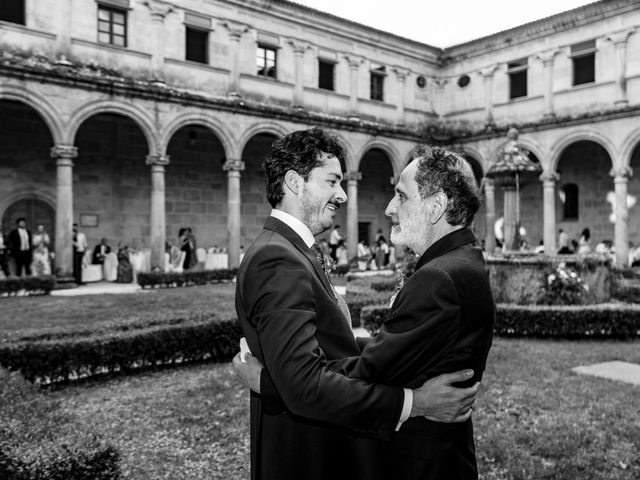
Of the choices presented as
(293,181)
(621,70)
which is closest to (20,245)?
(293,181)

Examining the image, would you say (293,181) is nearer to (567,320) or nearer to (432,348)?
(432,348)

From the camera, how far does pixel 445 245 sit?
1903 millimetres

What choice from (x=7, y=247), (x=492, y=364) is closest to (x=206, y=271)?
(x=7, y=247)

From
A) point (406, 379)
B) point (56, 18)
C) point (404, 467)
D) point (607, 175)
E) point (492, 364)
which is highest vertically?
point (56, 18)

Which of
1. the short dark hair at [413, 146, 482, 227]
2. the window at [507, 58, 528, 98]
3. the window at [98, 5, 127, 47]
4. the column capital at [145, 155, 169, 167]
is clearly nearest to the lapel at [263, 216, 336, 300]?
the short dark hair at [413, 146, 482, 227]

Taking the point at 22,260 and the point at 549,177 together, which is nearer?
the point at 22,260

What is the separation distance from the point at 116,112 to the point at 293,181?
15.2 metres

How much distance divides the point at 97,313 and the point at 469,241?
8.54 m

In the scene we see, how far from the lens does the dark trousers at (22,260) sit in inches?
597

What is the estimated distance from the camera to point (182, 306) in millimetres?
10148

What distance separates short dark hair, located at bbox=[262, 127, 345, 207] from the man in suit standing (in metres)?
15.3

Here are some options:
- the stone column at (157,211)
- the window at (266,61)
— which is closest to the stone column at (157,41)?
the stone column at (157,211)

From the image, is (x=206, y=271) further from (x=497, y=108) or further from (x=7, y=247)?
(x=497, y=108)

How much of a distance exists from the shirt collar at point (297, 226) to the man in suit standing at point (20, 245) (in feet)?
50.2
